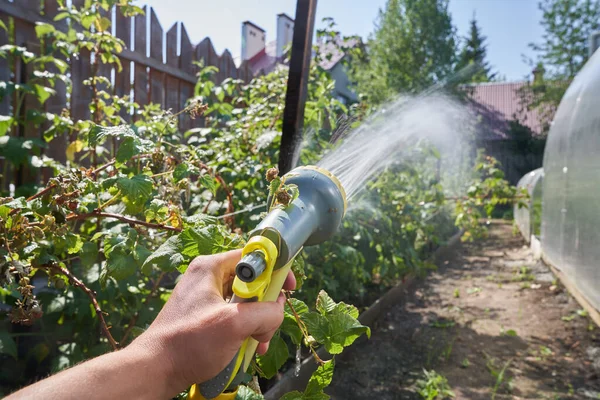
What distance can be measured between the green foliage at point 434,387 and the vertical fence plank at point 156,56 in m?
2.60

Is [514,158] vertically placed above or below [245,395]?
above

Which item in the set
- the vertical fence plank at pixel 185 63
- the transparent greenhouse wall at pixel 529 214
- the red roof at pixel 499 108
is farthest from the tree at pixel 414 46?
the vertical fence plank at pixel 185 63

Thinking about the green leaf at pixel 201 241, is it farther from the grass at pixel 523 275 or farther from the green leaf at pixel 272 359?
the grass at pixel 523 275

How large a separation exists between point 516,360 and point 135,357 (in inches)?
127

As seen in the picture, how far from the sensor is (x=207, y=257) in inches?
37.4

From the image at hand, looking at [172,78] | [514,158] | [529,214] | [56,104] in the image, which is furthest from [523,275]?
[514,158]

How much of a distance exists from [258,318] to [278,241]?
15cm

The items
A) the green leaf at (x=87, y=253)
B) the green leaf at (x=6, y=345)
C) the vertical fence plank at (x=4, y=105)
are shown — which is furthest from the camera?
the vertical fence plank at (x=4, y=105)

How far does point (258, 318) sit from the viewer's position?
86 centimetres

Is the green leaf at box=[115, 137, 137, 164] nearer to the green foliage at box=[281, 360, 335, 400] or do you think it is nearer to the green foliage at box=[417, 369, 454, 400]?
the green foliage at box=[281, 360, 335, 400]

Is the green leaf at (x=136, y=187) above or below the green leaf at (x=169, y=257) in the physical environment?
above

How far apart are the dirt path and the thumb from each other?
2.01 m

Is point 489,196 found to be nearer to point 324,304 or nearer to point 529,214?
point 529,214

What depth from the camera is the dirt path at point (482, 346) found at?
9.58 ft
